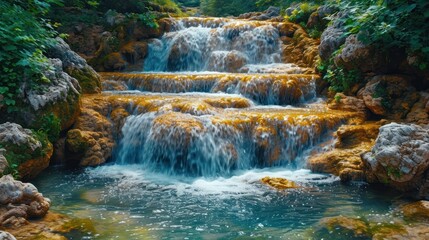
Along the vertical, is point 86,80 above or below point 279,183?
above

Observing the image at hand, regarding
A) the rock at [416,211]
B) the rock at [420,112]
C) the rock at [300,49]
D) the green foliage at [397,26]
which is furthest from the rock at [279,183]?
the rock at [300,49]

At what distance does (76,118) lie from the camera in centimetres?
900

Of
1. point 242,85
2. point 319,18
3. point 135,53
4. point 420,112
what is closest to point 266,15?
point 319,18

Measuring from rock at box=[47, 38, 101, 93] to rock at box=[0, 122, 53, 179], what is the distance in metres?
3.82

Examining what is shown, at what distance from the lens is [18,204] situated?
4961 millimetres

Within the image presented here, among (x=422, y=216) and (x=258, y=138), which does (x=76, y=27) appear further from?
(x=422, y=216)

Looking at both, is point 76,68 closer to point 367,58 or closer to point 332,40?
point 332,40

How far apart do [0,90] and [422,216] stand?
7550 millimetres

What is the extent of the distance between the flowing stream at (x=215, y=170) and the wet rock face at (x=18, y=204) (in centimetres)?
63

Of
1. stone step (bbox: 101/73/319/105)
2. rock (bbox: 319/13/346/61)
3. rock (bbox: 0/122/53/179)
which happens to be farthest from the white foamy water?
rock (bbox: 319/13/346/61)

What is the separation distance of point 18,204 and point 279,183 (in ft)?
14.4

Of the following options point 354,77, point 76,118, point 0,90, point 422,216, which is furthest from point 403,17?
point 0,90

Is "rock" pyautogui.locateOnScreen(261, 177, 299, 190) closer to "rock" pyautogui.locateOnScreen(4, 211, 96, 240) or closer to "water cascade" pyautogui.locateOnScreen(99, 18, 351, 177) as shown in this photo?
"water cascade" pyautogui.locateOnScreen(99, 18, 351, 177)

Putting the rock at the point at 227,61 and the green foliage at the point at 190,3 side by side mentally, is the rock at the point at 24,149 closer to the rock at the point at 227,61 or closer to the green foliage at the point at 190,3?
the rock at the point at 227,61
